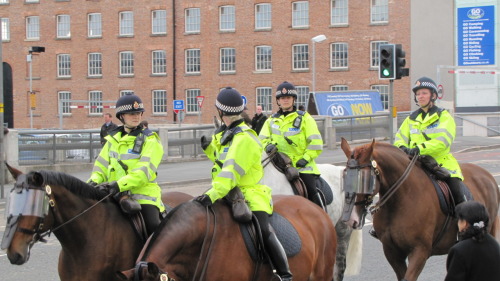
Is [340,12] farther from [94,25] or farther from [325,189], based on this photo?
[325,189]

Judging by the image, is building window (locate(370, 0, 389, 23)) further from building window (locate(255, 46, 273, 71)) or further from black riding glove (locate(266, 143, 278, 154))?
black riding glove (locate(266, 143, 278, 154))

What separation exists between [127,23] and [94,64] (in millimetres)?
4260

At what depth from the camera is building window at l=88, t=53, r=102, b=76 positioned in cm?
6238

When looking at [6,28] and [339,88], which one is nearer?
[339,88]

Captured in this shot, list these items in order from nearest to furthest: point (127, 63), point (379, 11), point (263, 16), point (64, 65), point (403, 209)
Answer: point (403, 209)
point (379, 11)
point (263, 16)
point (127, 63)
point (64, 65)

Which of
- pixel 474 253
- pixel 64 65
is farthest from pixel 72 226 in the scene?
pixel 64 65

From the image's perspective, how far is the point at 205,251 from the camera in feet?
20.0

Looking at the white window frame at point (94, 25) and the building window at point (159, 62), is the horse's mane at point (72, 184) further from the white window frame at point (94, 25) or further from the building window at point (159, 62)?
the white window frame at point (94, 25)

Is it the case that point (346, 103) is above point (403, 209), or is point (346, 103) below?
above

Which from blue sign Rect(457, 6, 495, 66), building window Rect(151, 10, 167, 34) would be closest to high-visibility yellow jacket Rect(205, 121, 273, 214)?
blue sign Rect(457, 6, 495, 66)

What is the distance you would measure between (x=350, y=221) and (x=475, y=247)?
2.62 m

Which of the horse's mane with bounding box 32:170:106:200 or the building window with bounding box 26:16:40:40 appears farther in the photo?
the building window with bounding box 26:16:40:40

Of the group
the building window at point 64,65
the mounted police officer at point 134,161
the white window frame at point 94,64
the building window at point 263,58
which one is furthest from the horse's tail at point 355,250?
the building window at point 64,65

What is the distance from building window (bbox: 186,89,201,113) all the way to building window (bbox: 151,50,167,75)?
251 centimetres
